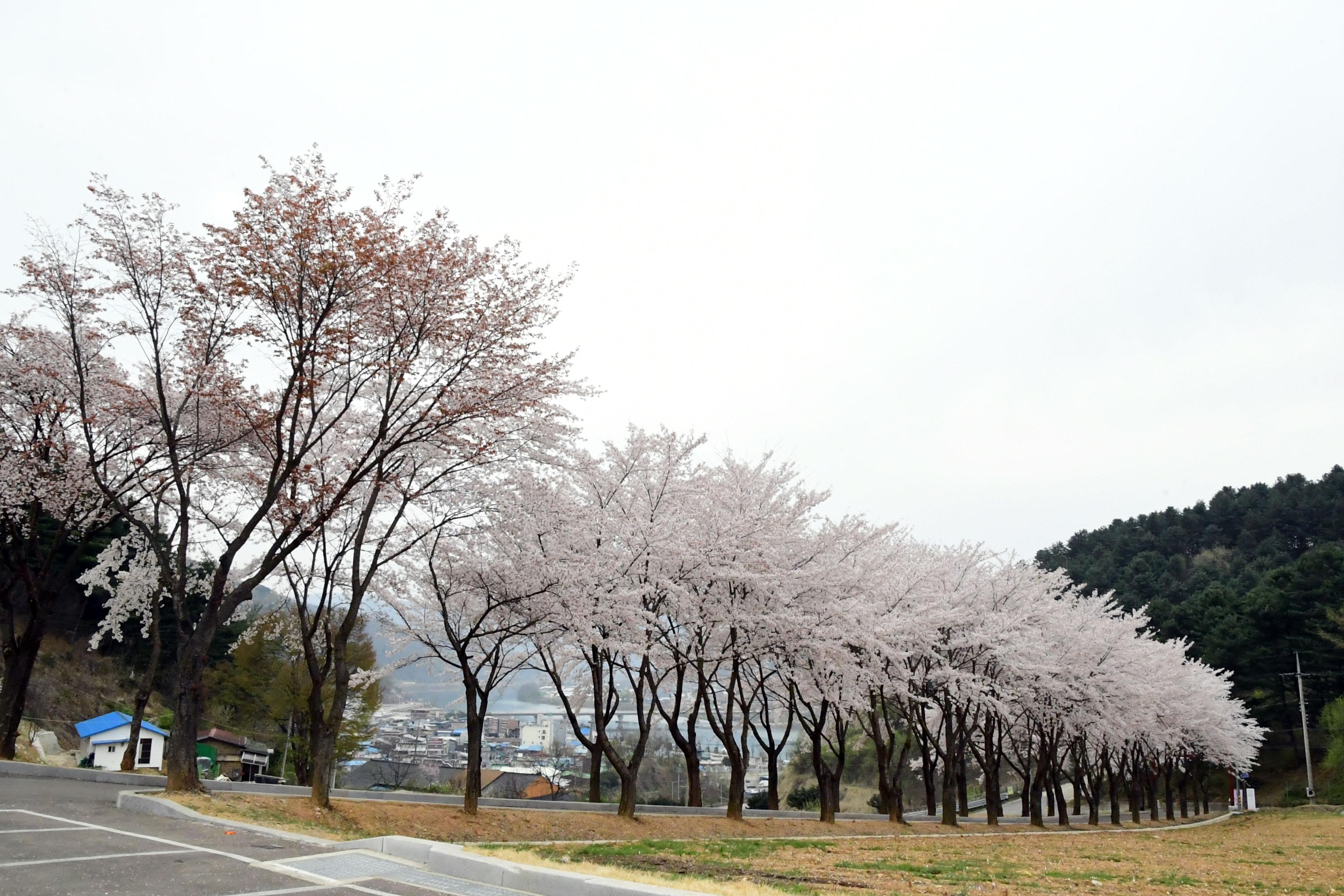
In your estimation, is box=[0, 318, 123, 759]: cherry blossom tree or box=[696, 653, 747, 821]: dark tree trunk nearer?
box=[0, 318, 123, 759]: cherry blossom tree

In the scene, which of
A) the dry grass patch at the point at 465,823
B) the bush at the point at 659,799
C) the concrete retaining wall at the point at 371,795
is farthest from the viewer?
the bush at the point at 659,799

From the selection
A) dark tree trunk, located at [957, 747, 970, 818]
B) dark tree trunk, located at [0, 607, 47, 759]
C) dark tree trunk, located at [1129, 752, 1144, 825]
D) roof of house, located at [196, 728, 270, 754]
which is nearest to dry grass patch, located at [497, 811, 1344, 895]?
dark tree trunk, located at [957, 747, 970, 818]

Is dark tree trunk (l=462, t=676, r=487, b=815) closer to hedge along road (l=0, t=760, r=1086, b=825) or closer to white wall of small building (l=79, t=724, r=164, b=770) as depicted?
hedge along road (l=0, t=760, r=1086, b=825)

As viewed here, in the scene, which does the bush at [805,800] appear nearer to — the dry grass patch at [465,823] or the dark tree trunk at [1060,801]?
the dark tree trunk at [1060,801]

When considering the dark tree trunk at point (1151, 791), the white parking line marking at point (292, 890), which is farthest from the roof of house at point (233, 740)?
the dark tree trunk at point (1151, 791)

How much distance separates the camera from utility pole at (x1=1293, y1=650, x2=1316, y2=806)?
5747 cm

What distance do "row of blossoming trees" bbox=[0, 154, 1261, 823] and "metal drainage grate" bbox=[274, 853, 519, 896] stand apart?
7.75m

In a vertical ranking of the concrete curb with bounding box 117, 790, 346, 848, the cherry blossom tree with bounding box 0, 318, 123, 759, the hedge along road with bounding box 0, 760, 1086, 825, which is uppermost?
the cherry blossom tree with bounding box 0, 318, 123, 759

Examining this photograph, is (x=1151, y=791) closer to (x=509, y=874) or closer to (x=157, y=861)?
(x=509, y=874)

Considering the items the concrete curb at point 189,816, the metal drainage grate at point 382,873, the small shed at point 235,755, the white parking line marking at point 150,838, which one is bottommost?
the small shed at point 235,755

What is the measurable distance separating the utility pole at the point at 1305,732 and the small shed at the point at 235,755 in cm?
6446

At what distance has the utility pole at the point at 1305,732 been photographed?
5747 cm

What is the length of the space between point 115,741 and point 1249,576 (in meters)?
95.9

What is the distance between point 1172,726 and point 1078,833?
22.5 metres
